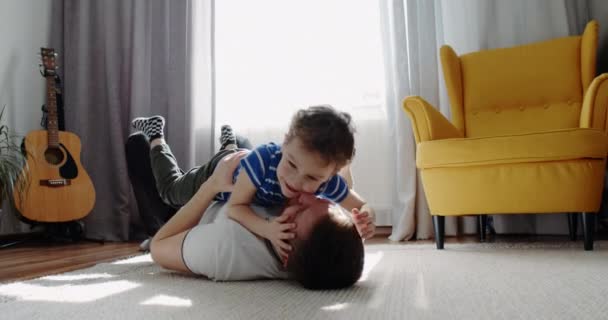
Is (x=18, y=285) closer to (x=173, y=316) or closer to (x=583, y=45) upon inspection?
(x=173, y=316)

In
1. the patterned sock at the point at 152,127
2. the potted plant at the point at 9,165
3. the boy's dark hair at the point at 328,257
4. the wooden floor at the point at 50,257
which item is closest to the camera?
the boy's dark hair at the point at 328,257

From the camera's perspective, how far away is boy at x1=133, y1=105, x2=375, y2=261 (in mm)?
1029

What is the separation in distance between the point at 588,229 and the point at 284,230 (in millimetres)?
1303

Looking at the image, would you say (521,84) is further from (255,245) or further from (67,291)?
(67,291)

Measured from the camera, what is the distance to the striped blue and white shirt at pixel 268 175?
1229mm

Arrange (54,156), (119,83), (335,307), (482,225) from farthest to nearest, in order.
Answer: (119,83)
(54,156)
(482,225)
(335,307)

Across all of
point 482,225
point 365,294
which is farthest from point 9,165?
point 482,225

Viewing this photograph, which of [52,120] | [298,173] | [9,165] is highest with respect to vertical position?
[52,120]

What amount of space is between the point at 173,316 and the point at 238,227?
360mm

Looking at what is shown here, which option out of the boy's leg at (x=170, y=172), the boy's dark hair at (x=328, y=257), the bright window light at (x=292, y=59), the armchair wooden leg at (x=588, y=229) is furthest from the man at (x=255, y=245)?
the bright window light at (x=292, y=59)

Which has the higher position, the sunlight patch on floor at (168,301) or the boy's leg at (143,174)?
the boy's leg at (143,174)

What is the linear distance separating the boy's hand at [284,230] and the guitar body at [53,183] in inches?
80.4

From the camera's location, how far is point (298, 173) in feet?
3.54

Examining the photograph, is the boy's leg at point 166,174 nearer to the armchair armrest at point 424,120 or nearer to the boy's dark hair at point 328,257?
the boy's dark hair at point 328,257
